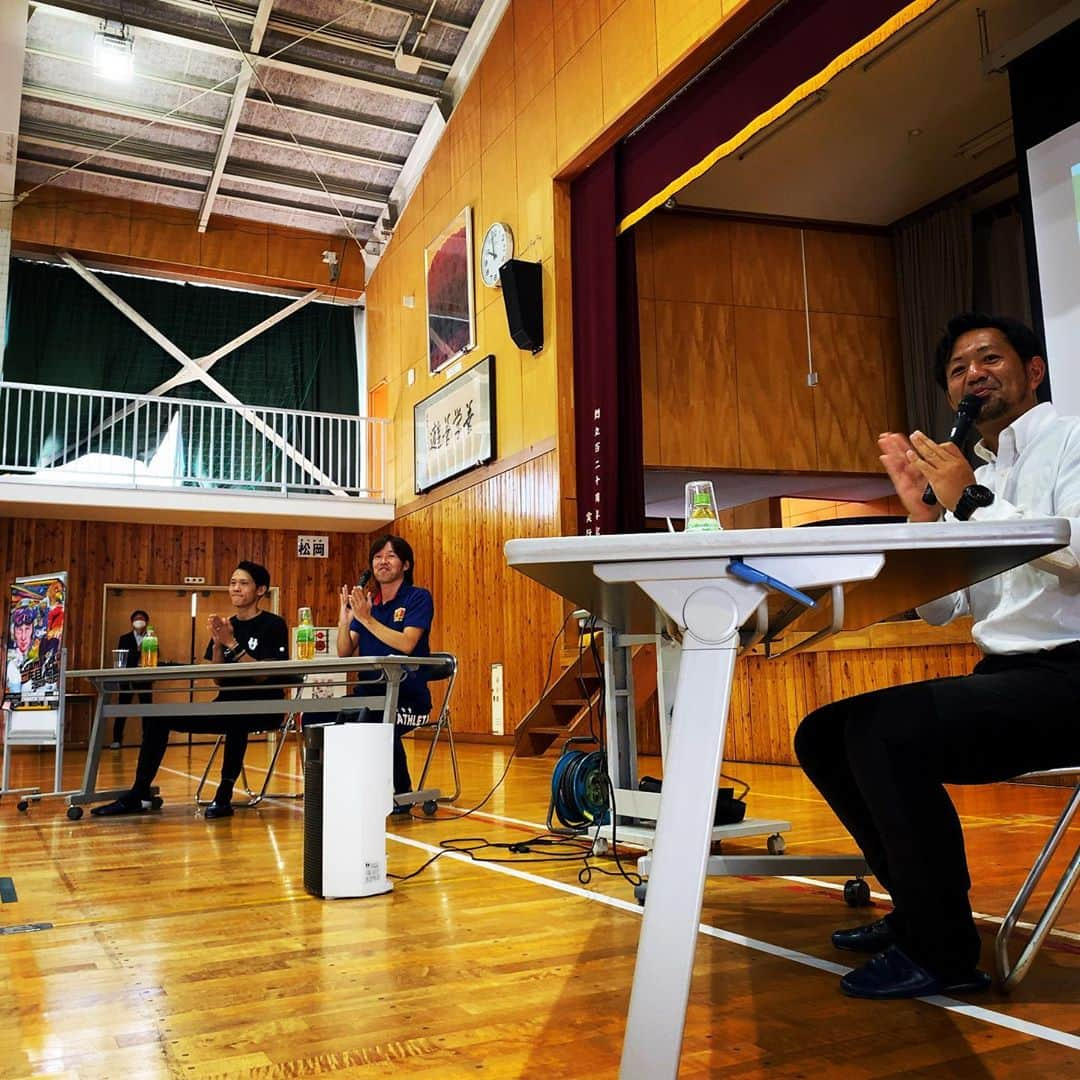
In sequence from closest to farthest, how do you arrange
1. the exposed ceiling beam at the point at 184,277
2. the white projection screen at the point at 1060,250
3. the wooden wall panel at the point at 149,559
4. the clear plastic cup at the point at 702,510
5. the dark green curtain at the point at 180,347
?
the clear plastic cup at the point at 702,510 < the white projection screen at the point at 1060,250 < the wooden wall panel at the point at 149,559 < the dark green curtain at the point at 180,347 < the exposed ceiling beam at the point at 184,277

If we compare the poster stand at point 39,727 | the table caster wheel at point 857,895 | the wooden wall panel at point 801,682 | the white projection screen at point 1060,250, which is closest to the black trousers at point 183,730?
the poster stand at point 39,727

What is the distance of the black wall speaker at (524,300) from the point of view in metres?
7.24

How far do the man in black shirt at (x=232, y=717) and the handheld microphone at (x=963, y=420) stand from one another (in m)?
3.01

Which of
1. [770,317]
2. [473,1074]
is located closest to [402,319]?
[770,317]

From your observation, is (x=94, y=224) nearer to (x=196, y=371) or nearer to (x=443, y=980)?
(x=196, y=371)

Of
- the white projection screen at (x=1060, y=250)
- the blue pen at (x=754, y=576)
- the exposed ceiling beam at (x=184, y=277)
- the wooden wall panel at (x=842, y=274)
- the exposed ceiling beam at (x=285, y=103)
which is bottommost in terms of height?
the blue pen at (x=754, y=576)

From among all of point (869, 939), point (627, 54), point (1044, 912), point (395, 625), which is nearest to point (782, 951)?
point (869, 939)

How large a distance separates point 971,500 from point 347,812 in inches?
64.5

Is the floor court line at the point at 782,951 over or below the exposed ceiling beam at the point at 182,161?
below

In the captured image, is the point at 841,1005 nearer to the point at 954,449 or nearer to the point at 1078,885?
the point at 954,449

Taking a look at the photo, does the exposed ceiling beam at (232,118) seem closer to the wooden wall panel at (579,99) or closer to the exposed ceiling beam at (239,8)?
the exposed ceiling beam at (239,8)

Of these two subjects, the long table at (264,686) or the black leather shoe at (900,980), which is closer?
Result: the black leather shoe at (900,980)

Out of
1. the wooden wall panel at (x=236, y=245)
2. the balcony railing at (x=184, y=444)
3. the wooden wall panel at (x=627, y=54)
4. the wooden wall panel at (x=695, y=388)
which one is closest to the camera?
the wooden wall panel at (x=627, y=54)

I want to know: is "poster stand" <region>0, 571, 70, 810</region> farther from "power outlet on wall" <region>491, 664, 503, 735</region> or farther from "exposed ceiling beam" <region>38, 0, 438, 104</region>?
"exposed ceiling beam" <region>38, 0, 438, 104</region>
